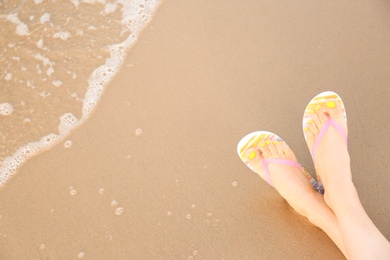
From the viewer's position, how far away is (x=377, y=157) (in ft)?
6.44

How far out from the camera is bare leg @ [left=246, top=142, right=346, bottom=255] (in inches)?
71.9

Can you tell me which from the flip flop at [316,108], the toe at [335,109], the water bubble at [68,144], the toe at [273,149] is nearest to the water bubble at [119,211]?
the water bubble at [68,144]

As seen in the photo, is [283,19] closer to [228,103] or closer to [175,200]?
[228,103]

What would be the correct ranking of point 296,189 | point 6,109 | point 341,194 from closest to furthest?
point 341,194 → point 296,189 → point 6,109

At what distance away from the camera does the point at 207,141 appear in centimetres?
206

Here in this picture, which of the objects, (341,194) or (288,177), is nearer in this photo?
(341,194)

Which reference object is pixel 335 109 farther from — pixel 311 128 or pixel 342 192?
pixel 342 192

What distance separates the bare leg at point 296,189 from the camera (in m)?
1.83

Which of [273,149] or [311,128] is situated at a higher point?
[311,128]

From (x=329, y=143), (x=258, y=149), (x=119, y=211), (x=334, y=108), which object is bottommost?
(x=119, y=211)

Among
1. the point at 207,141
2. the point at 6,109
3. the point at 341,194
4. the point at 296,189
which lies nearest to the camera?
the point at 341,194

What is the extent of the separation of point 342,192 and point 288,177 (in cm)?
22

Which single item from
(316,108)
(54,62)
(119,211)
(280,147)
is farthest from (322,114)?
(54,62)

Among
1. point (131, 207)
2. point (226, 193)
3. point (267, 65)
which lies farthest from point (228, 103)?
point (131, 207)
